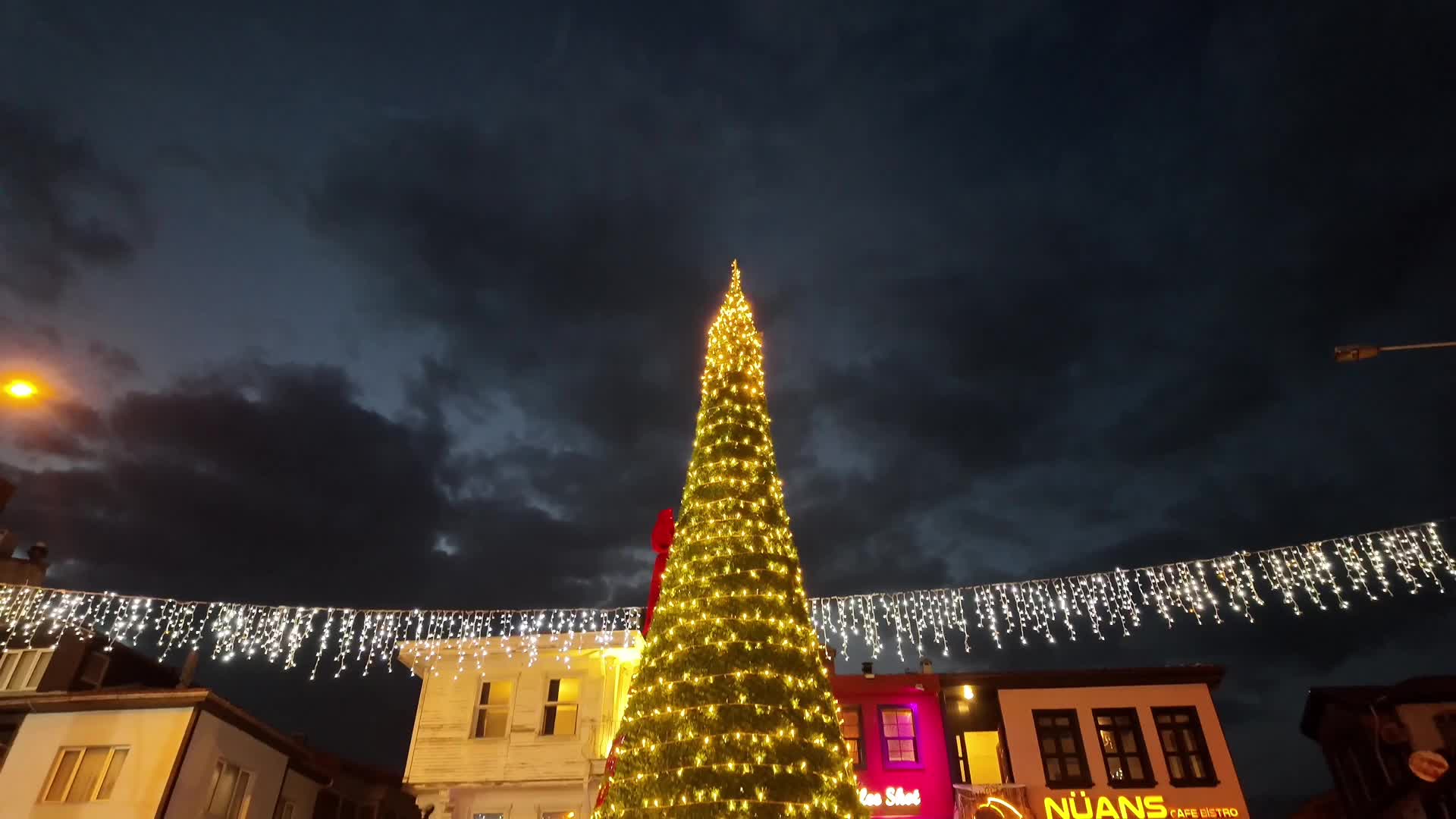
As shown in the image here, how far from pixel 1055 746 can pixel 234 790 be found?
748 inches

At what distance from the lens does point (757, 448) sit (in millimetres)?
10445

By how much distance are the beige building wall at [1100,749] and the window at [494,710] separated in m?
12.6

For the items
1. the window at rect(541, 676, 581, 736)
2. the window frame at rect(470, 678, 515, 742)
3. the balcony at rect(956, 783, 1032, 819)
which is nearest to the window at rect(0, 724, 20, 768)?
the window frame at rect(470, 678, 515, 742)

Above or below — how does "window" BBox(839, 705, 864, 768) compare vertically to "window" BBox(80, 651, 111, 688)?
below

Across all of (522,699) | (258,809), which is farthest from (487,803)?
(258,809)

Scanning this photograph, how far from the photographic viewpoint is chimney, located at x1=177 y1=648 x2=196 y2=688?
16.1 meters

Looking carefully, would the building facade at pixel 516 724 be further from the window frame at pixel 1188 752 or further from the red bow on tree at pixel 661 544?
the window frame at pixel 1188 752

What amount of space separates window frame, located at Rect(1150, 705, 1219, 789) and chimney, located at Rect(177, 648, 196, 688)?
2264 cm

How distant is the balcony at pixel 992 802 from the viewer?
1736 centimetres

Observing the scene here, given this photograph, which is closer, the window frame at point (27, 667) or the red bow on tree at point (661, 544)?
the red bow on tree at point (661, 544)

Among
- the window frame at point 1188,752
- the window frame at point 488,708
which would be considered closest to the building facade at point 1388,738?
the window frame at point 1188,752

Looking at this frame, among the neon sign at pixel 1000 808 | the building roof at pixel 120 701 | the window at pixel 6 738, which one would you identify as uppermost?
the building roof at pixel 120 701

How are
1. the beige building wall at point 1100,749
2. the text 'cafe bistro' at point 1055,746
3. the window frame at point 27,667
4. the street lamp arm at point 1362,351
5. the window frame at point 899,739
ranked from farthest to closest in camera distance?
1. the window frame at point 899,739
2. the text 'cafe bistro' at point 1055,746
3. the beige building wall at point 1100,749
4. the window frame at point 27,667
5. the street lamp arm at point 1362,351

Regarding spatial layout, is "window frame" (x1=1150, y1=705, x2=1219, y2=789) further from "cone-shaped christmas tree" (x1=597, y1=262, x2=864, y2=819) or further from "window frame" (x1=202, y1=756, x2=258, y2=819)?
"window frame" (x1=202, y1=756, x2=258, y2=819)
